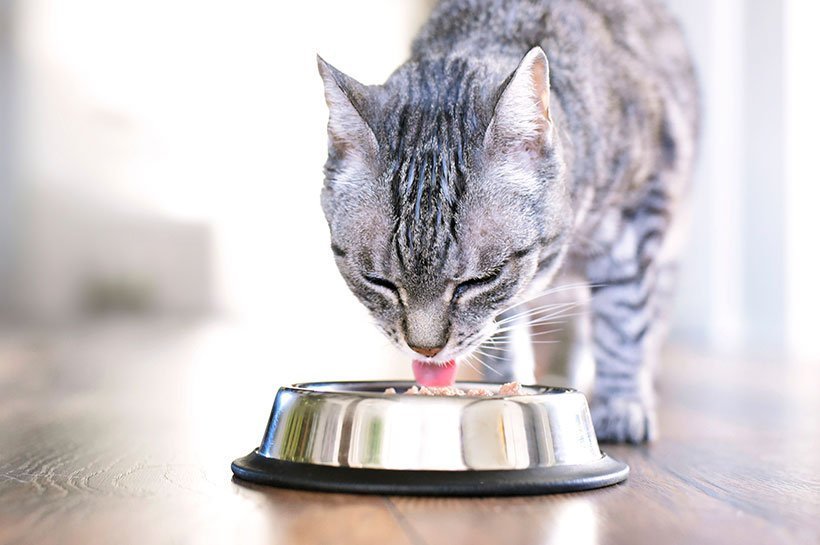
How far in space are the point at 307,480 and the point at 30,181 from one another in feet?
24.3

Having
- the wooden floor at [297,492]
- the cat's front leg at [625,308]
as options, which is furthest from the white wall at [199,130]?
the cat's front leg at [625,308]

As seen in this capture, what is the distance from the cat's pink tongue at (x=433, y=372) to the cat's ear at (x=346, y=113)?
0.34m

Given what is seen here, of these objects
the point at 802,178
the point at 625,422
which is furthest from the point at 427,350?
the point at 802,178

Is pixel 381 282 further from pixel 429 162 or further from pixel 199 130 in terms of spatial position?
pixel 199 130

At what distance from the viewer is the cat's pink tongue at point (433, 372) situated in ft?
5.50

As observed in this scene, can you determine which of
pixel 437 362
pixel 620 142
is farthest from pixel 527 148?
pixel 620 142

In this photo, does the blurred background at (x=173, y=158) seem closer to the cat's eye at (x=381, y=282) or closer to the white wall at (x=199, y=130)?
the white wall at (x=199, y=130)

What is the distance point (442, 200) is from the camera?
1.54 metres

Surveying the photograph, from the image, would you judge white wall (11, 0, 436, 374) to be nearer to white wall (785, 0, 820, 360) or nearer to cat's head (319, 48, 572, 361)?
white wall (785, 0, 820, 360)

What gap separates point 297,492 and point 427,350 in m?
0.38

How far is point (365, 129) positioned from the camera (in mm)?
1618

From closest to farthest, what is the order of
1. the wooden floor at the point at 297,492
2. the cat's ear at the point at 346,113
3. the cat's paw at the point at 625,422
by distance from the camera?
the wooden floor at the point at 297,492
the cat's ear at the point at 346,113
the cat's paw at the point at 625,422

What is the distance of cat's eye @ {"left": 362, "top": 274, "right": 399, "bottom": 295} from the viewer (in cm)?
160

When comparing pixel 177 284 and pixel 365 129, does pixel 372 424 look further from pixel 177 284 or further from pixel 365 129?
pixel 177 284
